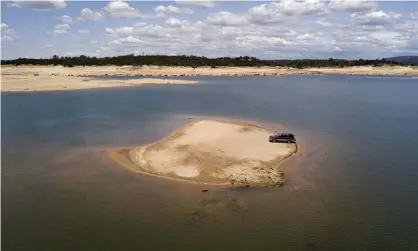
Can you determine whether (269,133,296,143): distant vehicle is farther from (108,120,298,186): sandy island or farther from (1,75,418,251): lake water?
(1,75,418,251): lake water

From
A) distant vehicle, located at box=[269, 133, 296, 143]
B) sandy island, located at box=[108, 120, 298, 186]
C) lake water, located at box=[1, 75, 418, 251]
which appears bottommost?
lake water, located at box=[1, 75, 418, 251]

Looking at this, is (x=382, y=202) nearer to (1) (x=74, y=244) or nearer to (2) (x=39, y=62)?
(1) (x=74, y=244)

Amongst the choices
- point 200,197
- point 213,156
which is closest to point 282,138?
point 213,156

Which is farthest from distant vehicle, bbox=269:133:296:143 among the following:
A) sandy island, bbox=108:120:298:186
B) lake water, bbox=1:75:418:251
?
lake water, bbox=1:75:418:251

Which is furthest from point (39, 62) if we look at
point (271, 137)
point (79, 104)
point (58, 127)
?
point (271, 137)

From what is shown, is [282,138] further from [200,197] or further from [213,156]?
[200,197]

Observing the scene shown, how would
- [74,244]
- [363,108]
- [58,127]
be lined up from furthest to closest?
1. [363,108]
2. [58,127]
3. [74,244]

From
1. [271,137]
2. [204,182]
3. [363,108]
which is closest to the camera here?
[204,182]
